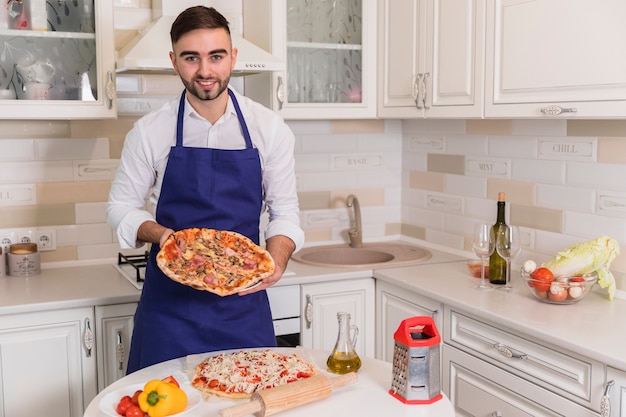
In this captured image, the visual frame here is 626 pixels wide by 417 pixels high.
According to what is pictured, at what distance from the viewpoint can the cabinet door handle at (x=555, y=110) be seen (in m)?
2.46

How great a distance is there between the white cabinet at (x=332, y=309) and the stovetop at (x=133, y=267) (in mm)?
657

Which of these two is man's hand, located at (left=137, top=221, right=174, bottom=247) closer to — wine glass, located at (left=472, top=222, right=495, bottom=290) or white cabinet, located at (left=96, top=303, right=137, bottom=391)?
white cabinet, located at (left=96, top=303, right=137, bottom=391)

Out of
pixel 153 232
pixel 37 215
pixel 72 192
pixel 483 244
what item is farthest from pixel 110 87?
pixel 483 244

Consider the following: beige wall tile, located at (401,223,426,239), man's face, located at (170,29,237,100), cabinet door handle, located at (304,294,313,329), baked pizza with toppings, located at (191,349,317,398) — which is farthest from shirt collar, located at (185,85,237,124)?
beige wall tile, located at (401,223,426,239)

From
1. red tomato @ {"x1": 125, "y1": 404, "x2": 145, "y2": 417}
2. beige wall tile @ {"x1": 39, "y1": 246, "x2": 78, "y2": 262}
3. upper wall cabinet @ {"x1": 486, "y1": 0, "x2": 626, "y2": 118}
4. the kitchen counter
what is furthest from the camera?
beige wall tile @ {"x1": 39, "y1": 246, "x2": 78, "y2": 262}

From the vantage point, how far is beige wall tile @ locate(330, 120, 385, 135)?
3828 mm

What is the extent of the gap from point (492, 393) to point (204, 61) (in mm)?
1444

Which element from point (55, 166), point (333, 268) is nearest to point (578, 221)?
point (333, 268)

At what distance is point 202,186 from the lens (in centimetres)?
248

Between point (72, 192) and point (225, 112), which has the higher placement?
point (225, 112)

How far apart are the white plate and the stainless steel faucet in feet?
6.57

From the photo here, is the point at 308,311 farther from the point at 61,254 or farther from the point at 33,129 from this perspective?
the point at 33,129

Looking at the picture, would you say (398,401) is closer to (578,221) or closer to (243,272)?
(243,272)

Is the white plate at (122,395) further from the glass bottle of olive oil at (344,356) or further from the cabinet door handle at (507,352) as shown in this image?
the cabinet door handle at (507,352)
